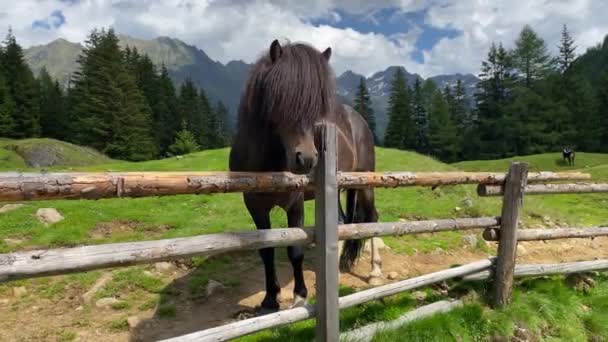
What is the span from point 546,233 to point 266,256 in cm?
413

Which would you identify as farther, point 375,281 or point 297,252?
point 375,281

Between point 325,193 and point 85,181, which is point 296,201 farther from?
point 85,181

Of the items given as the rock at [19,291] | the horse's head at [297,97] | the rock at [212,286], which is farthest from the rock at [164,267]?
the horse's head at [297,97]

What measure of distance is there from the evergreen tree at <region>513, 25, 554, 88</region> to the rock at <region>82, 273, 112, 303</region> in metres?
59.8

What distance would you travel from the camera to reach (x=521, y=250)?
7.93 meters

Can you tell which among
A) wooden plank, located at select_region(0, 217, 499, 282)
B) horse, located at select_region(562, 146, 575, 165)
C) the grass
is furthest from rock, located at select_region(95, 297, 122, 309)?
horse, located at select_region(562, 146, 575, 165)

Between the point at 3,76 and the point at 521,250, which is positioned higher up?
the point at 3,76

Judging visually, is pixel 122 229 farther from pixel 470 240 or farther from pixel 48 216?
pixel 470 240

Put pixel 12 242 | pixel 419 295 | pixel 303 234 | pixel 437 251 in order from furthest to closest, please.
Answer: pixel 437 251 < pixel 12 242 < pixel 419 295 < pixel 303 234

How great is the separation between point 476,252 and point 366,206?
2.63m

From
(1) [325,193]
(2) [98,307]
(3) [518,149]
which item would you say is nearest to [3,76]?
(2) [98,307]

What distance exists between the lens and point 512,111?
5297cm

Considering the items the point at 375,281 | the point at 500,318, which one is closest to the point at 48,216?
the point at 375,281

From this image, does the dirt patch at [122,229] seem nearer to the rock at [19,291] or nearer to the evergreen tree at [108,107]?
the rock at [19,291]
